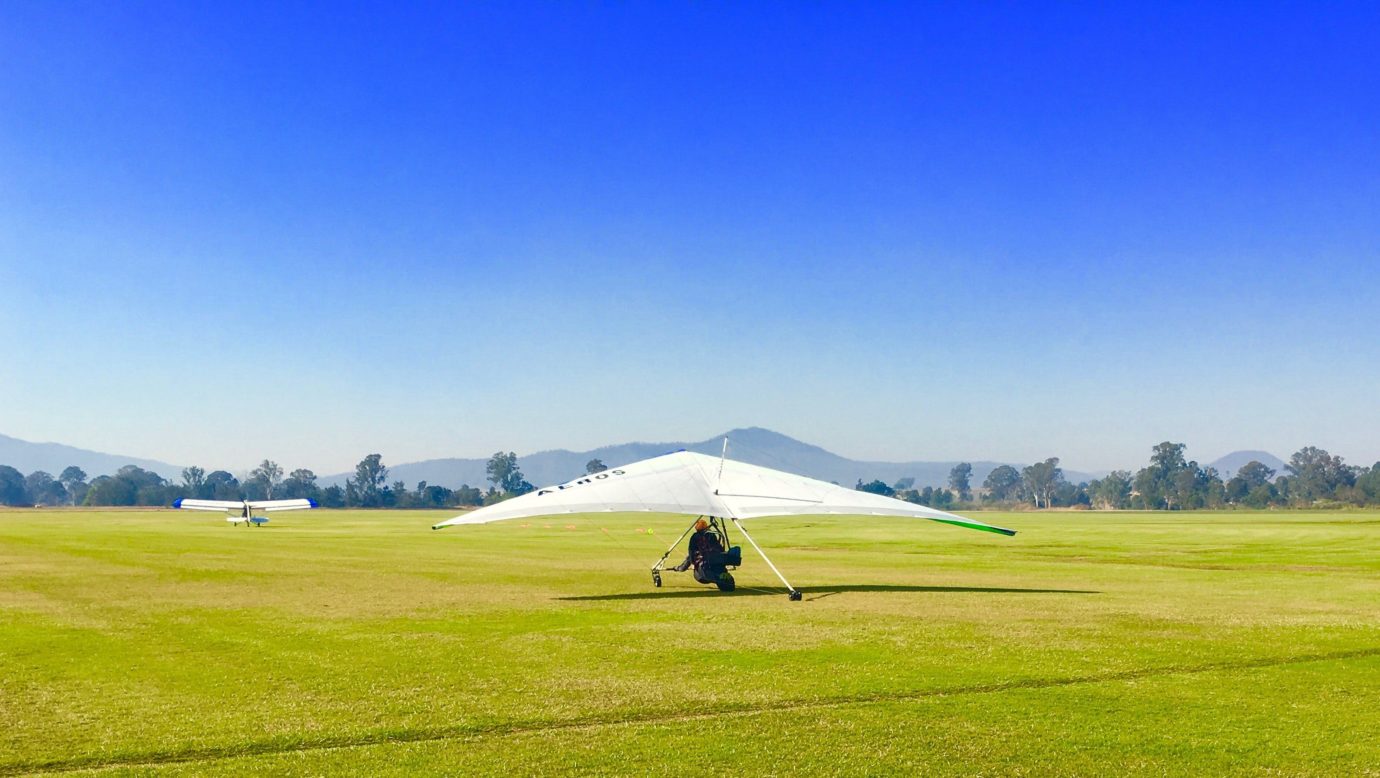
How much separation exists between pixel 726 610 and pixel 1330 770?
13.1 m

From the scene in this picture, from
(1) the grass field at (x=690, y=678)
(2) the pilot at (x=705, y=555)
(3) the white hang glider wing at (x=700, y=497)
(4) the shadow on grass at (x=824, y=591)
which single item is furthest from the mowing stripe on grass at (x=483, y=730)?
(2) the pilot at (x=705, y=555)

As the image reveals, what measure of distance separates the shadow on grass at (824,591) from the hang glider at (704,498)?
0.96 meters

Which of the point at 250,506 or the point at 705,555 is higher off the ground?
the point at 250,506

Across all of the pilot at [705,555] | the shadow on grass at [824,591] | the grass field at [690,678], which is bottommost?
the shadow on grass at [824,591]

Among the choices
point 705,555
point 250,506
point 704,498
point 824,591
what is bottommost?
point 824,591

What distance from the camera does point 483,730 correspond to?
10.5 m

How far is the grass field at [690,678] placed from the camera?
964cm

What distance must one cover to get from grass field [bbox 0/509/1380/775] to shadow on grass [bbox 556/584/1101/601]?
159 mm

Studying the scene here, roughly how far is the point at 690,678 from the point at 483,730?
3.54 metres

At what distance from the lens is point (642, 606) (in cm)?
2206

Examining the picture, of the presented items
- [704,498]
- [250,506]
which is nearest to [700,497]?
[704,498]

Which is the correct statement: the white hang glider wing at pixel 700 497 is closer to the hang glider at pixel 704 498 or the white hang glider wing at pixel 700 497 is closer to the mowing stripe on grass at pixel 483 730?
the hang glider at pixel 704 498

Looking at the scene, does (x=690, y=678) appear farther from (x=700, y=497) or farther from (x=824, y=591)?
(x=824, y=591)

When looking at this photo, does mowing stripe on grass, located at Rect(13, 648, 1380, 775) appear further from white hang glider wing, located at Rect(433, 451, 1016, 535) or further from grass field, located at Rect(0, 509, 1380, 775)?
white hang glider wing, located at Rect(433, 451, 1016, 535)
